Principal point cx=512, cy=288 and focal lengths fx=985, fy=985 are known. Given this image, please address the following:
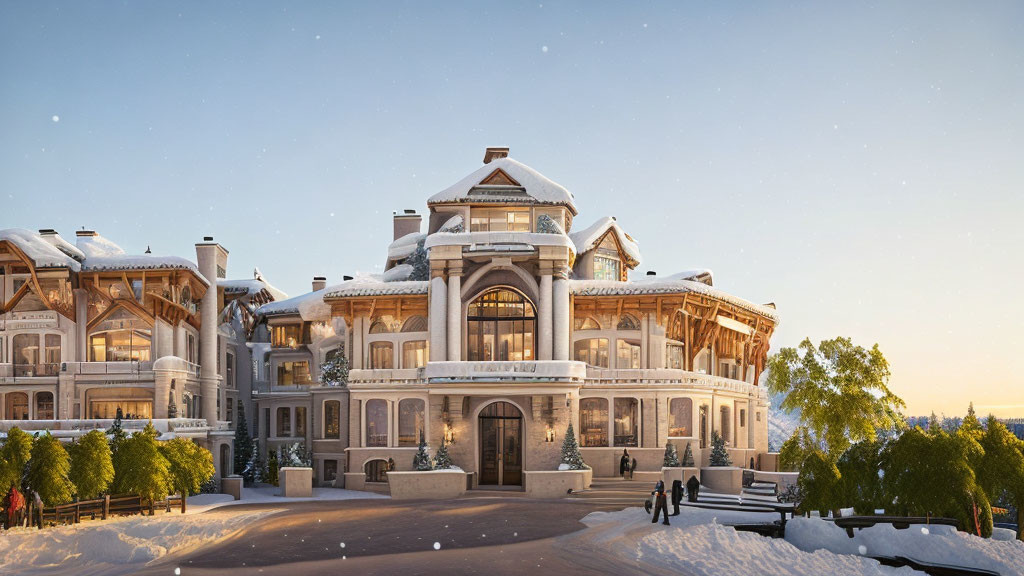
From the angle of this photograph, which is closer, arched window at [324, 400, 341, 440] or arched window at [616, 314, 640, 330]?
arched window at [616, 314, 640, 330]

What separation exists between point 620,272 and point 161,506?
1280 inches

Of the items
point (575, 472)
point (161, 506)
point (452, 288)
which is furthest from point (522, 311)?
point (161, 506)

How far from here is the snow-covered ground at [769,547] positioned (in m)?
29.2

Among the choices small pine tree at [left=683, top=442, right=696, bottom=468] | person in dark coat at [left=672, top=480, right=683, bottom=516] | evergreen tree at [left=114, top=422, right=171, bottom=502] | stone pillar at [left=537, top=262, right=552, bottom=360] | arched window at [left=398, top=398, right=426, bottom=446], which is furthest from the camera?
arched window at [left=398, top=398, right=426, bottom=446]

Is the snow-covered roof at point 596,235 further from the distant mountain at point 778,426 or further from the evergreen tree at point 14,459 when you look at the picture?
the distant mountain at point 778,426

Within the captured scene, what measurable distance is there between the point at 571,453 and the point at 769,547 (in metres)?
17.5

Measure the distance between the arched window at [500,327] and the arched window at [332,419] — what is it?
10.4 m

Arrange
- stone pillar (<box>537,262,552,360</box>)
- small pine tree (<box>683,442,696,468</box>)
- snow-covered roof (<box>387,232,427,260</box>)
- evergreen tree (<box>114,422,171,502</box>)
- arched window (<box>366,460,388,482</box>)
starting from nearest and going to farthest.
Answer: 1. evergreen tree (<box>114,422,171,502</box>)
2. small pine tree (<box>683,442,696,468</box>)
3. stone pillar (<box>537,262,552,360</box>)
4. arched window (<box>366,460,388,482</box>)
5. snow-covered roof (<box>387,232,427,260</box>)

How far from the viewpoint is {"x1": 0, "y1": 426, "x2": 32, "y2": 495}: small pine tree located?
1367 inches

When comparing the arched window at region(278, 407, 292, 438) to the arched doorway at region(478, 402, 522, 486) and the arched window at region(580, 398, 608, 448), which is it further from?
the arched window at region(580, 398, 608, 448)

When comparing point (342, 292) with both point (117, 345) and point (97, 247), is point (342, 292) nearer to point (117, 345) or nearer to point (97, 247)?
point (117, 345)

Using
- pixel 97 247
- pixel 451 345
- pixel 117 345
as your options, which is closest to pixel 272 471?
pixel 117 345

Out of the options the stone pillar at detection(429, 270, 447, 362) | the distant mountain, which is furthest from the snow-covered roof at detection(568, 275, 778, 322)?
the distant mountain

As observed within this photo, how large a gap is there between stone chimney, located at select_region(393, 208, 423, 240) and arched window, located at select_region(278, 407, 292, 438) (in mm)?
13930
